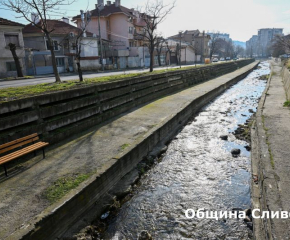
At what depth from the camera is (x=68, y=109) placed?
7.64m

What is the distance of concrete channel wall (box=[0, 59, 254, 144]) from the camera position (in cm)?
590

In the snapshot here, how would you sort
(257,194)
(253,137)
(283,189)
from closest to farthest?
1. (283,189)
2. (257,194)
3. (253,137)

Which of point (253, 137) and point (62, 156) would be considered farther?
point (253, 137)

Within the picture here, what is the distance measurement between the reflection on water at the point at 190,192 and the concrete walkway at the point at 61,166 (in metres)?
1.16

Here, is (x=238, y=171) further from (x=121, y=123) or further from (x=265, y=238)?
(x=121, y=123)

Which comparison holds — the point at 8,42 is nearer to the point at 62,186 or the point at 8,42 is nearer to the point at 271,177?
the point at 62,186

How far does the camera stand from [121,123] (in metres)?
9.23

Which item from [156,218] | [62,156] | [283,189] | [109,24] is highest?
[109,24]

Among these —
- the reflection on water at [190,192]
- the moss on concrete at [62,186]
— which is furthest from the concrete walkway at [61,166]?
the reflection on water at [190,192]

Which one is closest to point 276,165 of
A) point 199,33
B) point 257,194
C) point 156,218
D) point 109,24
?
point 257,194

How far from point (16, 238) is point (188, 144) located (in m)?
7.03

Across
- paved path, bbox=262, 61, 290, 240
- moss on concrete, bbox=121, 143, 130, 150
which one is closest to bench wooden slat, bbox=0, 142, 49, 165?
moss on concrete, bbox=121, 143, 130, 150

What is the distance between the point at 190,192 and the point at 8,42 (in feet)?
103

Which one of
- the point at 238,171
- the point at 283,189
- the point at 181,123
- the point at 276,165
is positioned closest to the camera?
the point at 283,189
